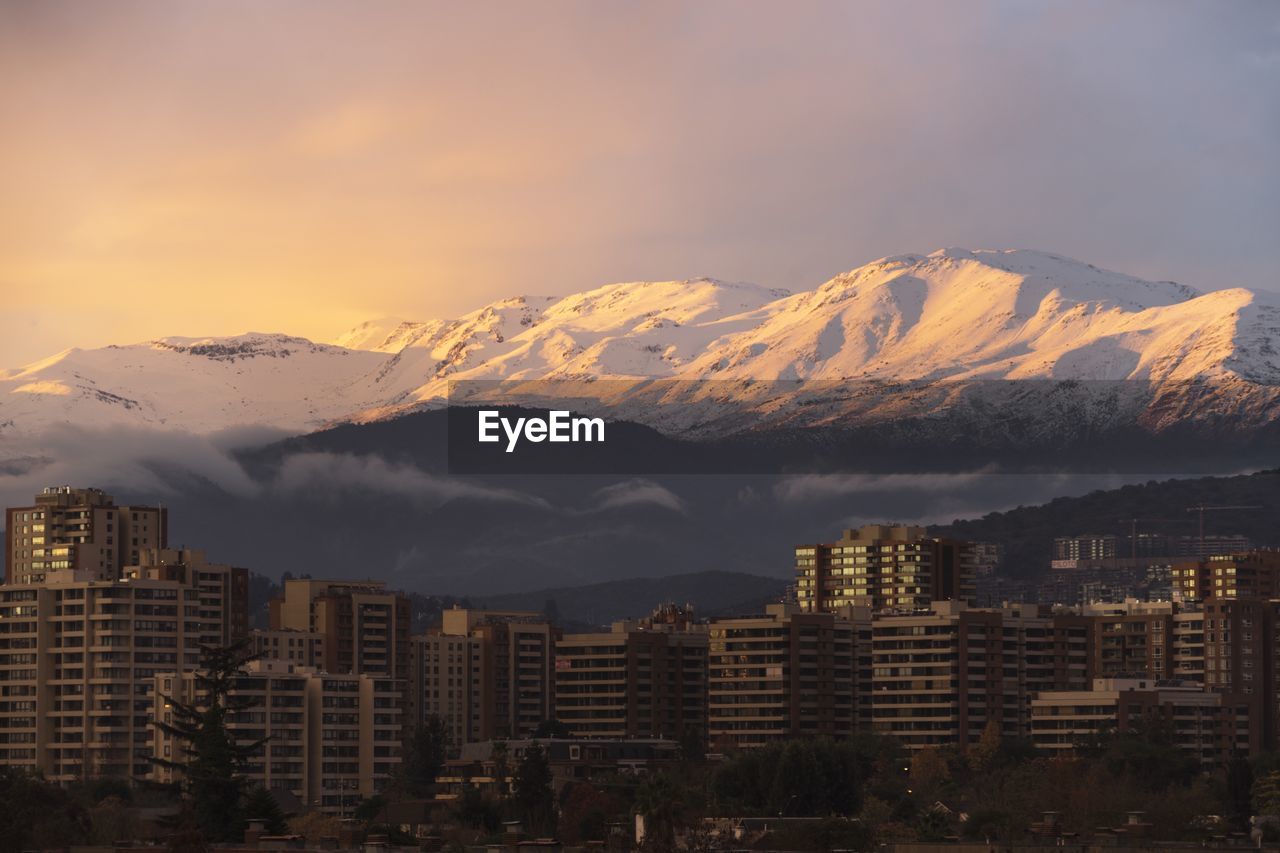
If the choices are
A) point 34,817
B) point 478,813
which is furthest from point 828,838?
point 478,813

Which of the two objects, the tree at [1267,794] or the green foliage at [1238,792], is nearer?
the tree at [1267,794]

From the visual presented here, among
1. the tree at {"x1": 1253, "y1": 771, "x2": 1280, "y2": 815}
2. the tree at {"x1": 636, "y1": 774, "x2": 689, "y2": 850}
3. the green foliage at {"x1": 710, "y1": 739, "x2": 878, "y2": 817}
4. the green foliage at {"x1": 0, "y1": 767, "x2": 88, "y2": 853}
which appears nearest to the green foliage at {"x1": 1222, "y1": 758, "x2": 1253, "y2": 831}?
the tree at {"x1": 1253, "y1": 771, "x2": 1280, "y2": 815}

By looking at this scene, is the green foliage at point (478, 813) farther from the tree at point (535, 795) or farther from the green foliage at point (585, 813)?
the green foliage at point (585, 813)

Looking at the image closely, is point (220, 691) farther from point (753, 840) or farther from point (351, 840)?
point (753, 840)

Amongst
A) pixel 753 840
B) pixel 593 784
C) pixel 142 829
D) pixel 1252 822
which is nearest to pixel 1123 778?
pixel 593 784

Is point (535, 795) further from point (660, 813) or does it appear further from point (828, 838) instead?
point (660, 813)

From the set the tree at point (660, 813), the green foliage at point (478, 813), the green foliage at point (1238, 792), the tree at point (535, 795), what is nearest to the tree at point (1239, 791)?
the green foliage at point (1238, 792)

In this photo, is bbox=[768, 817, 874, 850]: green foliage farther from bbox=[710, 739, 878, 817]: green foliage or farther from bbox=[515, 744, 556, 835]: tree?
bbox=[710, 739, 878, 817]: green foliage

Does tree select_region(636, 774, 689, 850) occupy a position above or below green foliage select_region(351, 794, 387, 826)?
above
